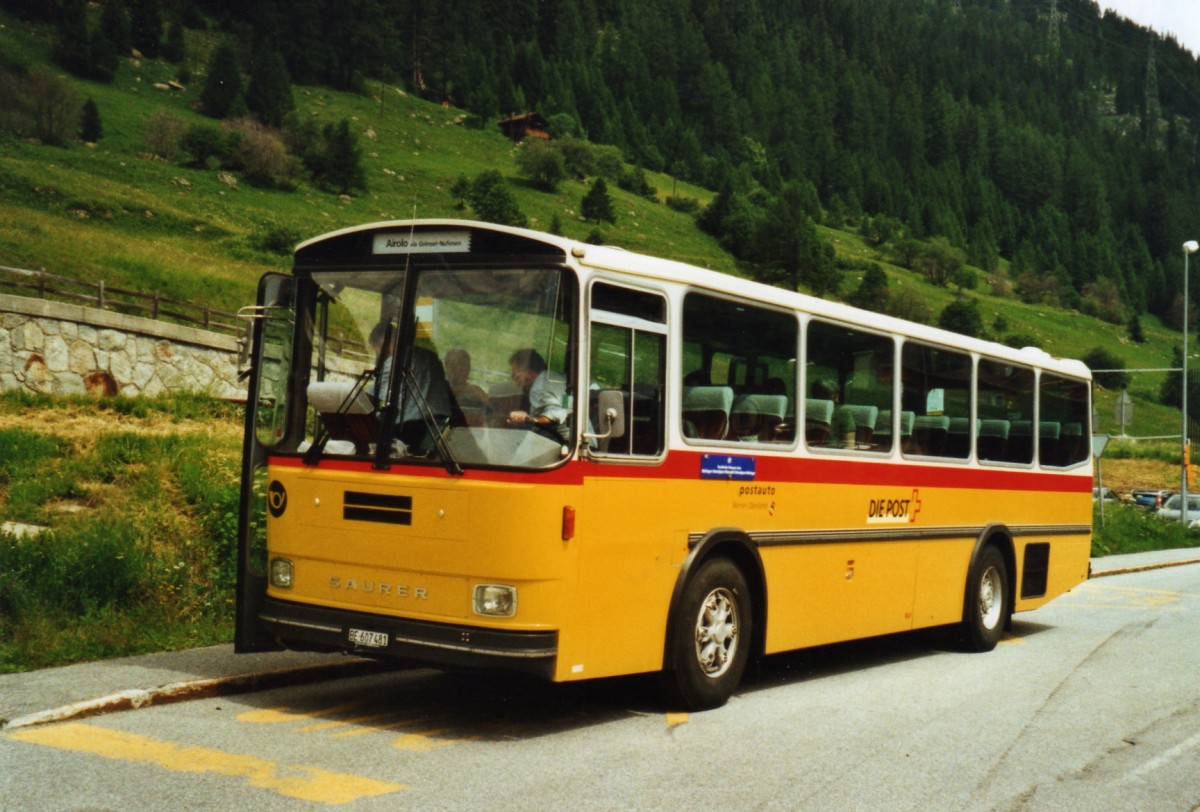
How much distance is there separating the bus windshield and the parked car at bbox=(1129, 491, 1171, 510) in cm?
5130

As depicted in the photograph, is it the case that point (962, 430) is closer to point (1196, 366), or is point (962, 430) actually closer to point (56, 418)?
point (56, 418)

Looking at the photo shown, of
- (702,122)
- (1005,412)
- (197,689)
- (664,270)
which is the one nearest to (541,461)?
(664,270)

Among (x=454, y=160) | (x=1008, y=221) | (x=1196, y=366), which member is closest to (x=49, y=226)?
(x=454, y=160)

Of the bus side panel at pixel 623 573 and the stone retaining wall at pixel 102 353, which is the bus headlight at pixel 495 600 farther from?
the stone retaining wall at pixel 102 353

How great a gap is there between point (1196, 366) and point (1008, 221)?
58.6 m

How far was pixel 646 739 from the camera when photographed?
733 cm

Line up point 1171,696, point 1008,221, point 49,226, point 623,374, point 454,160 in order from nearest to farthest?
1. point 623,374
2. point 1171,696
3. point 49,226
4. point 454,160
5. point 1008,221

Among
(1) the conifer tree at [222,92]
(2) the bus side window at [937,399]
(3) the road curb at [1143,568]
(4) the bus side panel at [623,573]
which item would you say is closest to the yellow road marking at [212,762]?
(4) the bus side panel at [623,573]

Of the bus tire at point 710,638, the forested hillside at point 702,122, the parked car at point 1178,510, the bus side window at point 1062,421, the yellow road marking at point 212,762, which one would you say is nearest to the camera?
the yellow road marking at point 212,762

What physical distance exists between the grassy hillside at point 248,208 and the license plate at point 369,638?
2.49 meters

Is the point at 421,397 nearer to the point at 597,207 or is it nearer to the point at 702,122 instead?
the point at 597,207

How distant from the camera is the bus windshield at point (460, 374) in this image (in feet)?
23.6

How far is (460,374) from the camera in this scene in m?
7.37

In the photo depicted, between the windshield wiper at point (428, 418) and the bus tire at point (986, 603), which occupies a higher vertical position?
the windshield wiper at point (428, 418)
